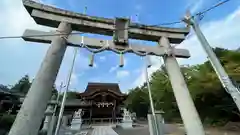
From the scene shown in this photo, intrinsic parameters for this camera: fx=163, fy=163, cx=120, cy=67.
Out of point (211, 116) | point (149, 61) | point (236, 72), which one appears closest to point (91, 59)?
point (149, 61)

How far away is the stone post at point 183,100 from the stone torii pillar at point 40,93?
3.06 metres

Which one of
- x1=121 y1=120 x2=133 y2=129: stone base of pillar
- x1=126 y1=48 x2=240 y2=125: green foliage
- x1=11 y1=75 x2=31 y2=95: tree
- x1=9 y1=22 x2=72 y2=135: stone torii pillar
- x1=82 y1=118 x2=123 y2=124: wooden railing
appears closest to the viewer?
x1=9 y1=22 x2=72 y2=135: stone torii pillar

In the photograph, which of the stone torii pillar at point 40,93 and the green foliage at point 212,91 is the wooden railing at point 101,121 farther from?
the stone torii pillar at point 40,93

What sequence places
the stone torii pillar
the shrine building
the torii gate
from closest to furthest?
the stone torii pillar < the torii gate < the shrine building

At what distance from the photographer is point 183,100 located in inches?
164

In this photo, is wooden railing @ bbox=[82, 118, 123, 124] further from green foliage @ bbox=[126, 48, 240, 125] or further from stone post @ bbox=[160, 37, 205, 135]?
stone post @ bbox=[160, 37, 205, 135]

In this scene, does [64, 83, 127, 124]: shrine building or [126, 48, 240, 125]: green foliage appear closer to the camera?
[126, 48, 240, 125]: green foliage

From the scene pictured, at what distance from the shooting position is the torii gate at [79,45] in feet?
10.7

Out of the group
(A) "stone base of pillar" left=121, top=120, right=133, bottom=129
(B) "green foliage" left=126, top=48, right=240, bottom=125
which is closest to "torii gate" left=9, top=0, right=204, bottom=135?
(B) "green foliage" left=126, top=48, right=240, bottom=125

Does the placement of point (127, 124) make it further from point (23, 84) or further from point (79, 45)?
point (23, 84)

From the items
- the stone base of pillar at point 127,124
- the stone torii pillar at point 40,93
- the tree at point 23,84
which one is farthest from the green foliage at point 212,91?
the tree at point 23,84

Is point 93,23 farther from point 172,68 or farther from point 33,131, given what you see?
point 33,131

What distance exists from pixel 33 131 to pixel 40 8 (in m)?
3.16

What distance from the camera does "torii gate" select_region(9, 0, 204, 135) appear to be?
327cm
